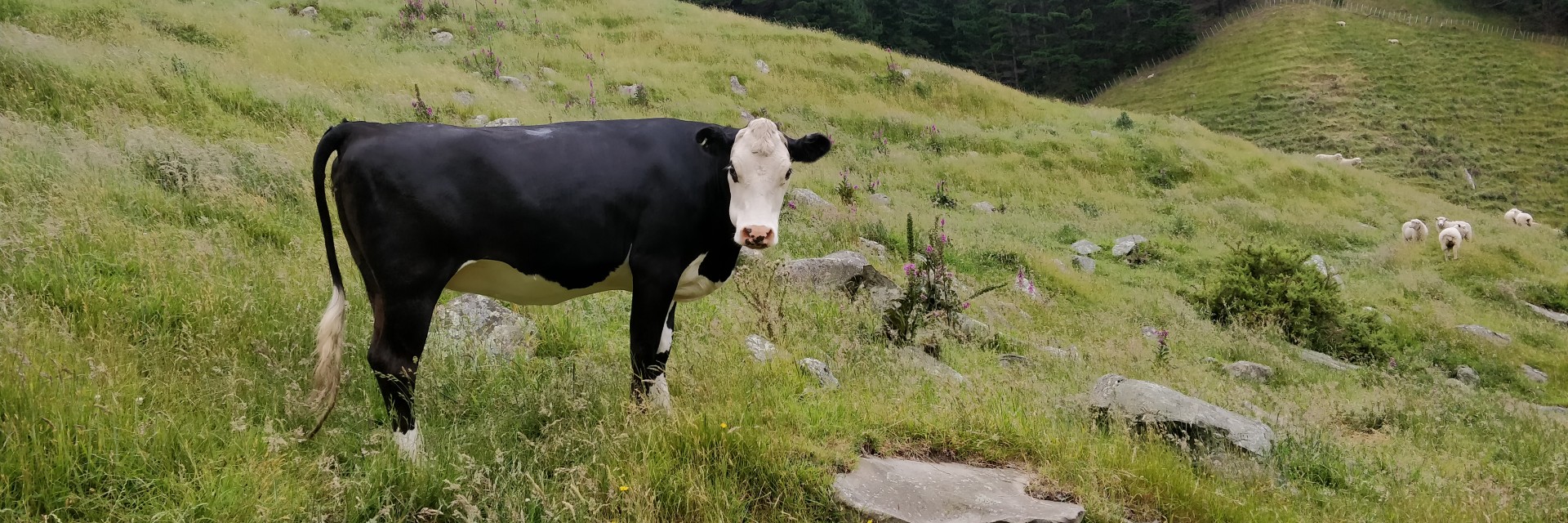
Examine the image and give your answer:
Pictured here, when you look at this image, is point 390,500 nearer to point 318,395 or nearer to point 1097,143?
point 318,395

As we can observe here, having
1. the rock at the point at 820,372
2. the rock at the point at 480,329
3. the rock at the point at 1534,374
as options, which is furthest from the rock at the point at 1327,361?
the rock at the point at 480,329

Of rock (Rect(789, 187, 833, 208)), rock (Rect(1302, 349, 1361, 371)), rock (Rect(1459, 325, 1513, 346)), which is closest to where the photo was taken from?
rock (Rect(1302, 349, 1361, 371))

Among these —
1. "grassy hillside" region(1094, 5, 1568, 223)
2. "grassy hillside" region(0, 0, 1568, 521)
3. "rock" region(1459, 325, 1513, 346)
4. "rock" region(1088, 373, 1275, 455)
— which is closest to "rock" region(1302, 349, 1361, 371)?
"grassy hillside" region(0, 0, 1568, 521)

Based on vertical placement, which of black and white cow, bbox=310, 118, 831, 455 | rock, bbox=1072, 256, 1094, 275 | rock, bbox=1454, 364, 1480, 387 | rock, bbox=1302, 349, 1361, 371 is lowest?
rock, bbox=1072, 256, 1094, 275

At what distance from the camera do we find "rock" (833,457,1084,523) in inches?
136

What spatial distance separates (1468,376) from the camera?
1110cm

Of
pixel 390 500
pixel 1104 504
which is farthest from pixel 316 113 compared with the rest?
pixel 1104 504

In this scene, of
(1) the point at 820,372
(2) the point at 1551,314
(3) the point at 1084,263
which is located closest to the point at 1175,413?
(1) the point at 820,372

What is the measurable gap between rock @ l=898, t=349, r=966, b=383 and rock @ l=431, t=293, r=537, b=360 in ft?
9.25

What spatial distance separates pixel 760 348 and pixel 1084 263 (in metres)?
10.3

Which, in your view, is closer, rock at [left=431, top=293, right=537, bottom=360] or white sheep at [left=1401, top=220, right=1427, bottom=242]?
rock at [left=431, top=293, right=537, bottom=360]

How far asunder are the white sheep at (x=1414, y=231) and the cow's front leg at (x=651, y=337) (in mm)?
23189

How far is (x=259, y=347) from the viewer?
4086mm

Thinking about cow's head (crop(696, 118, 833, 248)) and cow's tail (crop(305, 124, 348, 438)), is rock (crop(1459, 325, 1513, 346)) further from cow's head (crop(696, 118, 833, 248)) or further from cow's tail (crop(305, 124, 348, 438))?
cow's tail (crop(305, 124, 348, 438))
